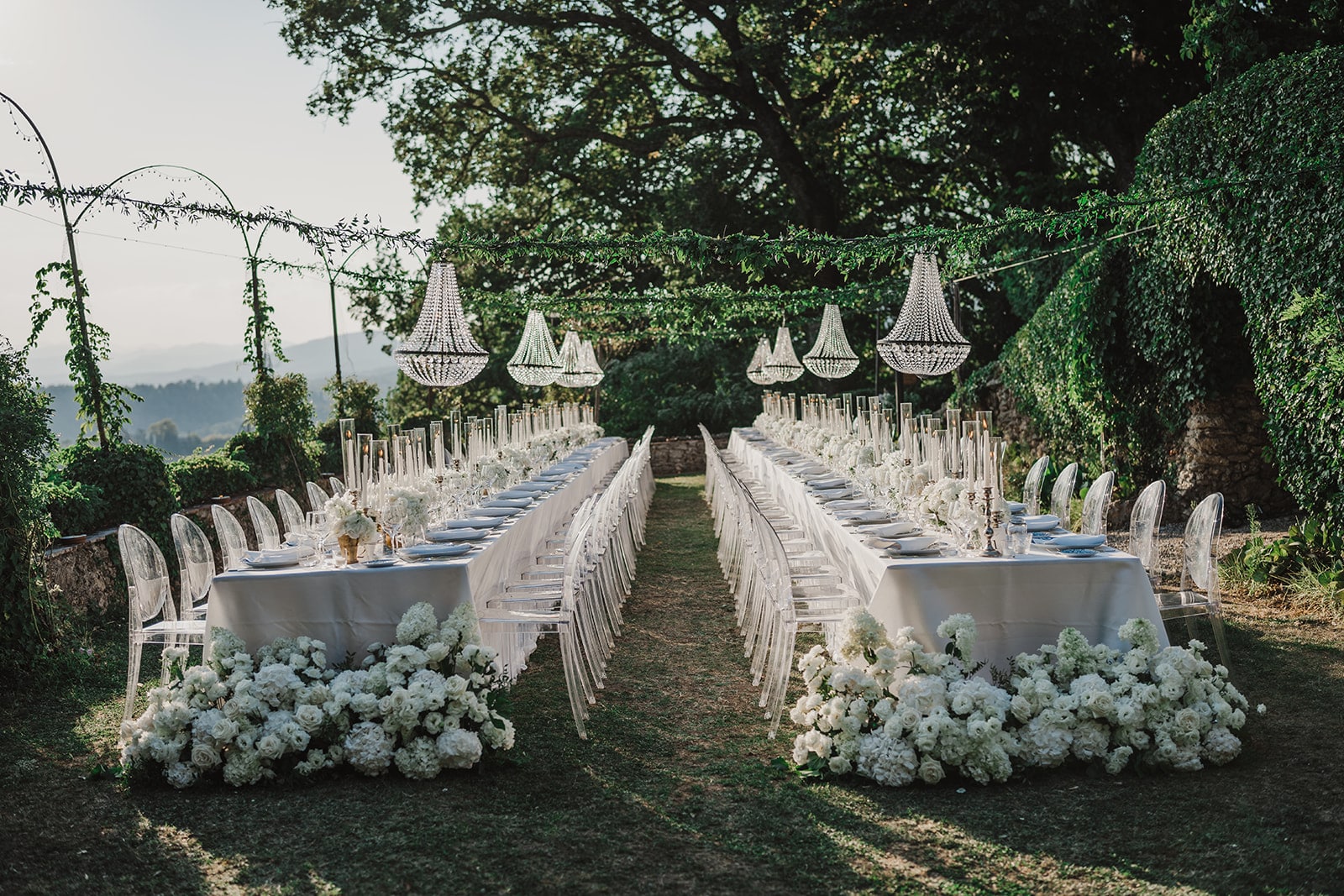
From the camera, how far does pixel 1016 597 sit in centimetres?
429

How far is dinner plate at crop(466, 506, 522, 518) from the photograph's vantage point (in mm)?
6191

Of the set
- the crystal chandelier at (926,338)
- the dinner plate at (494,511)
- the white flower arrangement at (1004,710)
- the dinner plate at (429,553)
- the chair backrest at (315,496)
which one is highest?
the crystal chandelier at (926,338)

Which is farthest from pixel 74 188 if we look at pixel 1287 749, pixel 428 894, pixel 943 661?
pixel 1287 749

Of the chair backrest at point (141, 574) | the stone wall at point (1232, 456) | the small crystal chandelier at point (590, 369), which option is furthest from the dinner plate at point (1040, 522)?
the small crystal chandelier at point (590, 369)

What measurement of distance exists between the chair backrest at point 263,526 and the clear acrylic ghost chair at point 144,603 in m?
0.89

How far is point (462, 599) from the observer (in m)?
4.41

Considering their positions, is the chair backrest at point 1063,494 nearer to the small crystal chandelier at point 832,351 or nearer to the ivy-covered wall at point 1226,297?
the ivy-covered wall at point 1226,297

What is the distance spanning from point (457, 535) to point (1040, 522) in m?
2.81

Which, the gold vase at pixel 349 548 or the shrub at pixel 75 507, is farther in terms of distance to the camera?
the shrub at pixel 75 507

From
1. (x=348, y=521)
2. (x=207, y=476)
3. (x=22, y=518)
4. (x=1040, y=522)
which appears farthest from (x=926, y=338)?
(x=207, y=476)

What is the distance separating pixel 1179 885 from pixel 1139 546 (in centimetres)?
242

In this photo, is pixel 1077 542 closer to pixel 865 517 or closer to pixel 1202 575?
pixel 1202 575

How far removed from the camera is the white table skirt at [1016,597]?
4.25 meters

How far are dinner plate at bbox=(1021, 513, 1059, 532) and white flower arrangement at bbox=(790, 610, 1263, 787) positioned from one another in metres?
1.03
